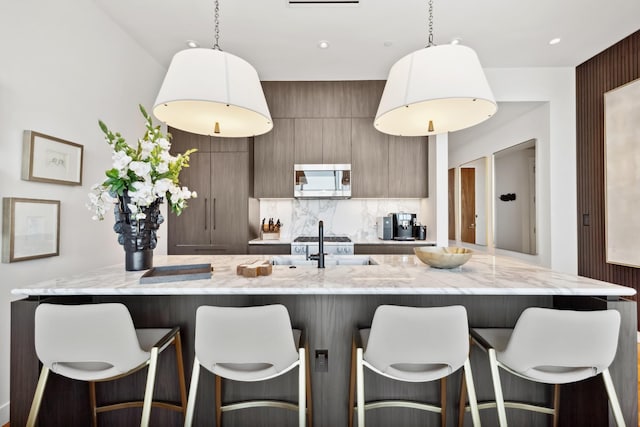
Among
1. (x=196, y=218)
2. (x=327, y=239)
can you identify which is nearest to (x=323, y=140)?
(x=327, y=239)

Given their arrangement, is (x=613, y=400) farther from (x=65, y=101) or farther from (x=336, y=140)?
(x=65, y=101)

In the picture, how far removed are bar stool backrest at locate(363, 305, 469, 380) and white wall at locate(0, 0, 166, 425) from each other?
6.90 ft

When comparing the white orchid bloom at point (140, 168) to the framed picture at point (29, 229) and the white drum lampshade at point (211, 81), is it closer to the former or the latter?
the white drum lampshade at point (211, 81)

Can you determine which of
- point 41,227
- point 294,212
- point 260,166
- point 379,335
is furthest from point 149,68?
point 379,335

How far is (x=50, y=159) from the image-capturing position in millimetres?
2012

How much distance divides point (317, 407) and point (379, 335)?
2.21ft

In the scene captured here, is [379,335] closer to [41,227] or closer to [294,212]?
[41,227]

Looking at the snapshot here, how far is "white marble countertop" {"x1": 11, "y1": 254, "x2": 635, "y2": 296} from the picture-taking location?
1.30 meters

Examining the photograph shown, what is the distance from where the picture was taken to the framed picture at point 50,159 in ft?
6.08

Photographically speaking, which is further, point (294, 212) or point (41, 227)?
point (294, 212)

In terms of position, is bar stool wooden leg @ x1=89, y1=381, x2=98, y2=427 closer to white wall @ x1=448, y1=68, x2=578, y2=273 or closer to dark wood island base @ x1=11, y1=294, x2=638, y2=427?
dark wood island base @ x1=11, y1=294, x2=638, y2=427

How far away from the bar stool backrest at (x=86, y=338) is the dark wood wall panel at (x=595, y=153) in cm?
390

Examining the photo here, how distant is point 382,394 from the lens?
1.59m

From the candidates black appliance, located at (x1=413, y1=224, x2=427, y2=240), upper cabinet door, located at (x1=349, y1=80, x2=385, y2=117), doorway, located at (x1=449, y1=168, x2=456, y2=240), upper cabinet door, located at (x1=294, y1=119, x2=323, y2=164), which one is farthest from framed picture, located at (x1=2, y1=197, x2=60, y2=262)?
doorway, located at (x1=449, y1=168, x2=456, y2=240)
